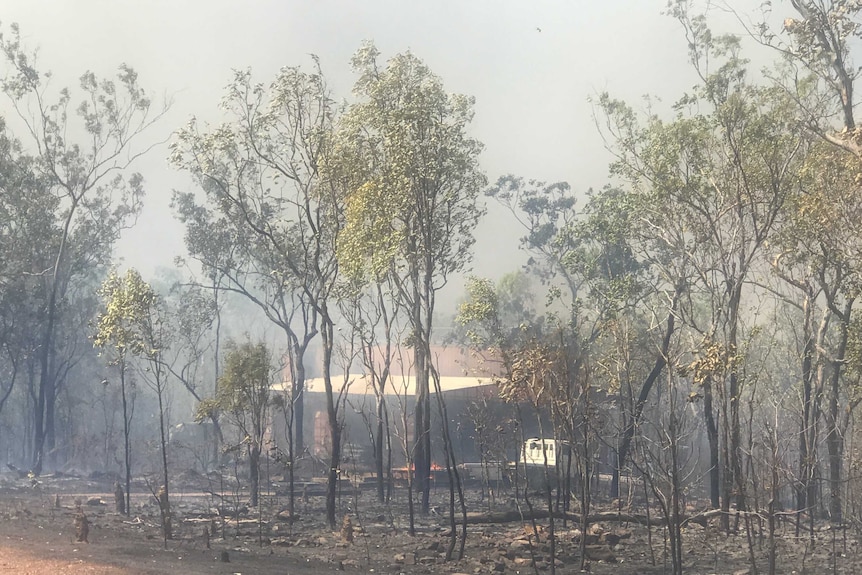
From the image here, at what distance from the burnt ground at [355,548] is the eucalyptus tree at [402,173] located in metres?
5.36

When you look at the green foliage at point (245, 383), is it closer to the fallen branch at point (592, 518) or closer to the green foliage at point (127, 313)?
the green foliage at point (127, 313)

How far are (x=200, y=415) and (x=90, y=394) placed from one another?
41.7 m

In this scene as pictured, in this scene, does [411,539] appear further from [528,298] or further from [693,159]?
[528,298]

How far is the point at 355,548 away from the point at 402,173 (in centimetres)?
1112

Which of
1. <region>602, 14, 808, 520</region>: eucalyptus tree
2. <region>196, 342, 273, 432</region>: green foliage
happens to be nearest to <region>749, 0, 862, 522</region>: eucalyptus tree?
<region>602, 14, 808, 520</region>: eucalyptus tree

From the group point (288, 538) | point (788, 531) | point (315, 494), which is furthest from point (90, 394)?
point (788, 531)

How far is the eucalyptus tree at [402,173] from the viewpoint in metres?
22.3

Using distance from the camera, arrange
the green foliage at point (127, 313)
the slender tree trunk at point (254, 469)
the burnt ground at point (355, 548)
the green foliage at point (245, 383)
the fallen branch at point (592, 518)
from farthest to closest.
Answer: the slender tree trunk at point (254, 469), the green foliage at point (245, 383), the green foliage at point (127, 313), the fallen branch at point (592, 518), the burnt ground at point (355, 548)

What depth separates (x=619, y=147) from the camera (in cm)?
3072

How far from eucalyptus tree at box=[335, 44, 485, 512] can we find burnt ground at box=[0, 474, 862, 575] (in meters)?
5.36

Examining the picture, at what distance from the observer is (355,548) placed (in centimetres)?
2230

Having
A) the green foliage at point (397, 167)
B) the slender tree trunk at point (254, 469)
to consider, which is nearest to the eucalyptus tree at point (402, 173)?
the green foliage at point (397, 167)

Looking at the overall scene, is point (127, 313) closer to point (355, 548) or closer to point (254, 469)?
point (254, 469)

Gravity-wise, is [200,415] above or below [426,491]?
above
